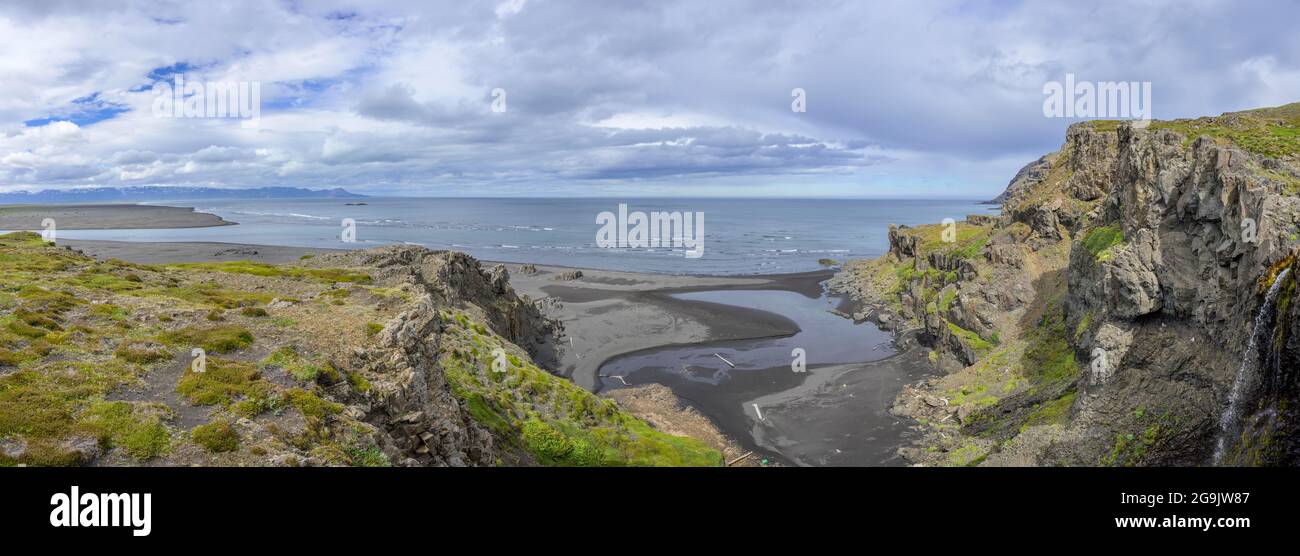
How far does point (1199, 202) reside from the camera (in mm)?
30750

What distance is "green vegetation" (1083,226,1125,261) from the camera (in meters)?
40.8

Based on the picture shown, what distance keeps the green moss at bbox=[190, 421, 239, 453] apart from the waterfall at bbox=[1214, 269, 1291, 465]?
109 ft

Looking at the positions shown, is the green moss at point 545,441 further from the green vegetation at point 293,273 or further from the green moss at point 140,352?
the green vegetation at point 293,273

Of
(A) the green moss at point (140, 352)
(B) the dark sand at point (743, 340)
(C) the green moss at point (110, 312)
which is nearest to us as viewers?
(A) the green moss at point (140, 352)

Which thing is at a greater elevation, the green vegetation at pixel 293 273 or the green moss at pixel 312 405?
the green vegetation at pixel 293 273

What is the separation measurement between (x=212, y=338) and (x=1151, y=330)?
4362 centimetres

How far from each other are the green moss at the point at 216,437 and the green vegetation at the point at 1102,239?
46542 mm

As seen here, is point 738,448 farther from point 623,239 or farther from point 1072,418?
point 623,239

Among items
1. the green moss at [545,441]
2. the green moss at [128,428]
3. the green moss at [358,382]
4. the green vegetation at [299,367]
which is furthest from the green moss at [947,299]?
the green moss at [128,428]

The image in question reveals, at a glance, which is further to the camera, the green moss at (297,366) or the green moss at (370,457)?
the green moss at (297,366)

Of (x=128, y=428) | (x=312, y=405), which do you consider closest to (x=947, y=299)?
(x=312, y=405)

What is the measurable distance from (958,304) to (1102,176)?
62.8 feet

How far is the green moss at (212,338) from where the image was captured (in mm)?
21562
